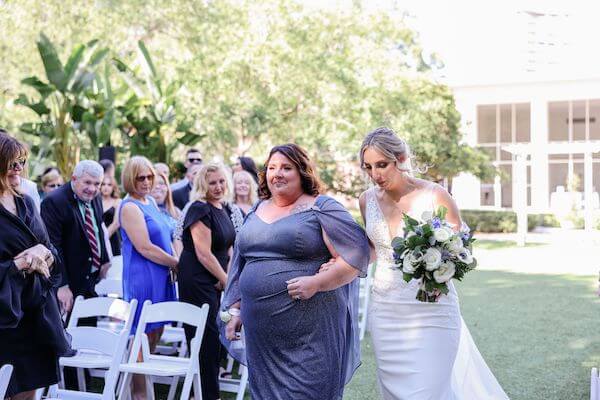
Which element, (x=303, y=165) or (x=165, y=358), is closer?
(x=303, y=165)

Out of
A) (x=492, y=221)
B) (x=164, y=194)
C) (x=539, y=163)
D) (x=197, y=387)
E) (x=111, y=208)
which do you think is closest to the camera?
(x=197, y=387)

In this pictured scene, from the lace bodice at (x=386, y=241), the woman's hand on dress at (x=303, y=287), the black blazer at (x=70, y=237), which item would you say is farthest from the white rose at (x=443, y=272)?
the black blazer at (x=70, y=237)

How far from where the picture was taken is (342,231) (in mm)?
4391

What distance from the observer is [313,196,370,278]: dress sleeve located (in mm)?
4375

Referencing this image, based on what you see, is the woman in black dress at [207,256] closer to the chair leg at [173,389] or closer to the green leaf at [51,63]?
the chair leg at [173,389]

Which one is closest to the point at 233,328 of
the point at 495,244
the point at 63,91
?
the point at 63,91

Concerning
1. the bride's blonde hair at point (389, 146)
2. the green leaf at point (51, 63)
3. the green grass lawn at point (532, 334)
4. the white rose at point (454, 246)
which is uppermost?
the green leaf at point (51, 63)

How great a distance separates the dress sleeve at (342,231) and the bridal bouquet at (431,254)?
0.88ft

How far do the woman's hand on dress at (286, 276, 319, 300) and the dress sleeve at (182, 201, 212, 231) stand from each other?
230 cm

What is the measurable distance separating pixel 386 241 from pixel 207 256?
1.89 metres

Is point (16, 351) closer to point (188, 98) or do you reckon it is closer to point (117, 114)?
point (117, 114)

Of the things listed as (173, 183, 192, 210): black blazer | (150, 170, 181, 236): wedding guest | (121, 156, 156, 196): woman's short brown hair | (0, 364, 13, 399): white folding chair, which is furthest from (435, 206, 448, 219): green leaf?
(173, 183, 192, 210): black blazer

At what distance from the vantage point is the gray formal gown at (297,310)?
14.3 feet

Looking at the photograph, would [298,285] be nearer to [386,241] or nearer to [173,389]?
[386,241]
